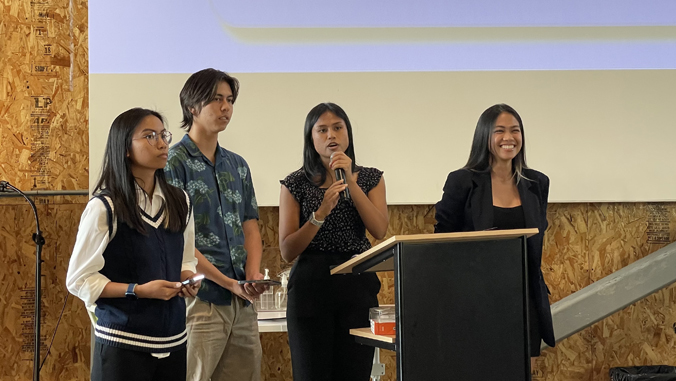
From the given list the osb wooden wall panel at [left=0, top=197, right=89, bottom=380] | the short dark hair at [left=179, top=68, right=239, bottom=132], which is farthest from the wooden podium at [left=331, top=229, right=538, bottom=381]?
the osb wooden wall panel at [left=0, top=197, right=89, bottom=380]

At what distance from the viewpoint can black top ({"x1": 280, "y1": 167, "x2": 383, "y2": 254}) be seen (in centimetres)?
225

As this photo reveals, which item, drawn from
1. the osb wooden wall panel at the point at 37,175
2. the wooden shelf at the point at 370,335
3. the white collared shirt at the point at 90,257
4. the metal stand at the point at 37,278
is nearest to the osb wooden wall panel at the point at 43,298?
the osb wooden wall panel at the point at 37,175

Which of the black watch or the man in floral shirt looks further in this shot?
the man in floral shirt

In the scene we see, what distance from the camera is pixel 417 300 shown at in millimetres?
1690

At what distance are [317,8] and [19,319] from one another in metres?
2.47

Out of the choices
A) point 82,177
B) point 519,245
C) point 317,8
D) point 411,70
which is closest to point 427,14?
point 411,70

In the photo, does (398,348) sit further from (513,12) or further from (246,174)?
(513,12)

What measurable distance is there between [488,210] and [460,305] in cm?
68

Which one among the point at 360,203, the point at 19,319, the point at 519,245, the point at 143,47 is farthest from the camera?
the point at 19,319

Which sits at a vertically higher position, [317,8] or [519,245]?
[317,8]

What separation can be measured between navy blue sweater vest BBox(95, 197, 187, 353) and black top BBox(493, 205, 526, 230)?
3.97 feet

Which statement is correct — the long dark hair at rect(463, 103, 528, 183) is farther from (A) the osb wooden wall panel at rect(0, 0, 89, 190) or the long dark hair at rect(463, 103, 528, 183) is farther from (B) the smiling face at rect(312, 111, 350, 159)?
(A) the osb wooden wall panel at rect(0, 0, 89, 190)

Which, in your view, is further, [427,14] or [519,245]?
[427,14]

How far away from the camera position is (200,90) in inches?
86.5
